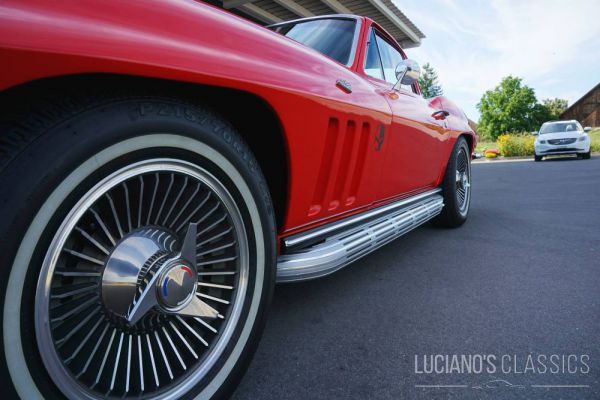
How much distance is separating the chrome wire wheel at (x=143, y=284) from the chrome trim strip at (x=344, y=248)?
308 millimetres

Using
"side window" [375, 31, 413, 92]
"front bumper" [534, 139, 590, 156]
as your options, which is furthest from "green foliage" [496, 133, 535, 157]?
"side window" [375, 31, 413, 92]

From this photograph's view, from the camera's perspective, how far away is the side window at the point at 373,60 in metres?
2.11

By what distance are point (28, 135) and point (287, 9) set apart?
24.5ft

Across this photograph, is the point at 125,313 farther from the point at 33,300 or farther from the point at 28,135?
the point at 28,135

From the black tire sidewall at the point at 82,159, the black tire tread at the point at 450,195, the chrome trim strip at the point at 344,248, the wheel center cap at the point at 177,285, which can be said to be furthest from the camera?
the black tire tread at the point at 450,195

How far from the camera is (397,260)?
245cm

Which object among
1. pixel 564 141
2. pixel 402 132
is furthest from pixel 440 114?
pixel 564 141

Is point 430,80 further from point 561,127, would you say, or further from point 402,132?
point 402,132

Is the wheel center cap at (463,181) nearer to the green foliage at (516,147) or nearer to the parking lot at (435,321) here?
the parking lot at (435,321)

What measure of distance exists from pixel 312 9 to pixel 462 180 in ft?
18.5

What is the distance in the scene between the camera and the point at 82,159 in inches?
27.9

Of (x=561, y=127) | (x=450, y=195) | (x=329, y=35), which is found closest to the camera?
(x=329, y=35)

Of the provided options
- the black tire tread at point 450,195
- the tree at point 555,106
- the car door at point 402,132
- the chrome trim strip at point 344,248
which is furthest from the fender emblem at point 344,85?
the tree at point 555,106

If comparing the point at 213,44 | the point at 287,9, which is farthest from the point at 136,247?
the point at 287,9
